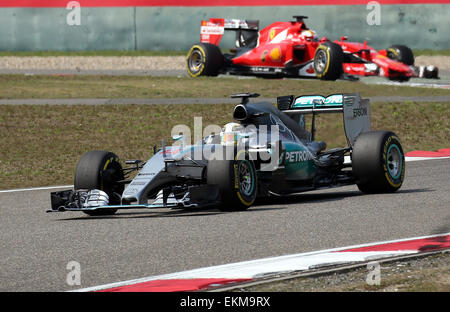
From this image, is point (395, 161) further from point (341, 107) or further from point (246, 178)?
point (246, 178)

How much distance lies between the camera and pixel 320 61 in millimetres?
22781

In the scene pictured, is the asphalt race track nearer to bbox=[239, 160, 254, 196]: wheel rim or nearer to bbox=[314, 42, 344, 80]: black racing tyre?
bbox=[239, 160, 254, 196]: wheel rim

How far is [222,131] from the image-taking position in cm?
1052

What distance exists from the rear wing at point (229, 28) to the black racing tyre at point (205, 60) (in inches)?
19.2

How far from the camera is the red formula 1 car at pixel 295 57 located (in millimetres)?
22875

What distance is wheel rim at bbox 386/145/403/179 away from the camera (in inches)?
421

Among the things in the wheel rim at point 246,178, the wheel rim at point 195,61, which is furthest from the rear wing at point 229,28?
the wheel rim at point 246,178

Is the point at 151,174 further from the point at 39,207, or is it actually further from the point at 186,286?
the point at 186,286

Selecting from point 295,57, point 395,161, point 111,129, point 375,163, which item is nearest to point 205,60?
point 295,57

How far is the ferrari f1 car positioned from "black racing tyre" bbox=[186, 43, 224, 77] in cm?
1306

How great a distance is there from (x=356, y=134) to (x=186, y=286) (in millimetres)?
Result: 6095

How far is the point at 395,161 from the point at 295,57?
13.0m

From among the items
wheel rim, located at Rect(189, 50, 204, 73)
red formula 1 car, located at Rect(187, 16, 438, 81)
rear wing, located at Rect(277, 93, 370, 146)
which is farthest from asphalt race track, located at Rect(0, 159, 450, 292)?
wheel rim, located at Rect(189, 50, 204, 73)
